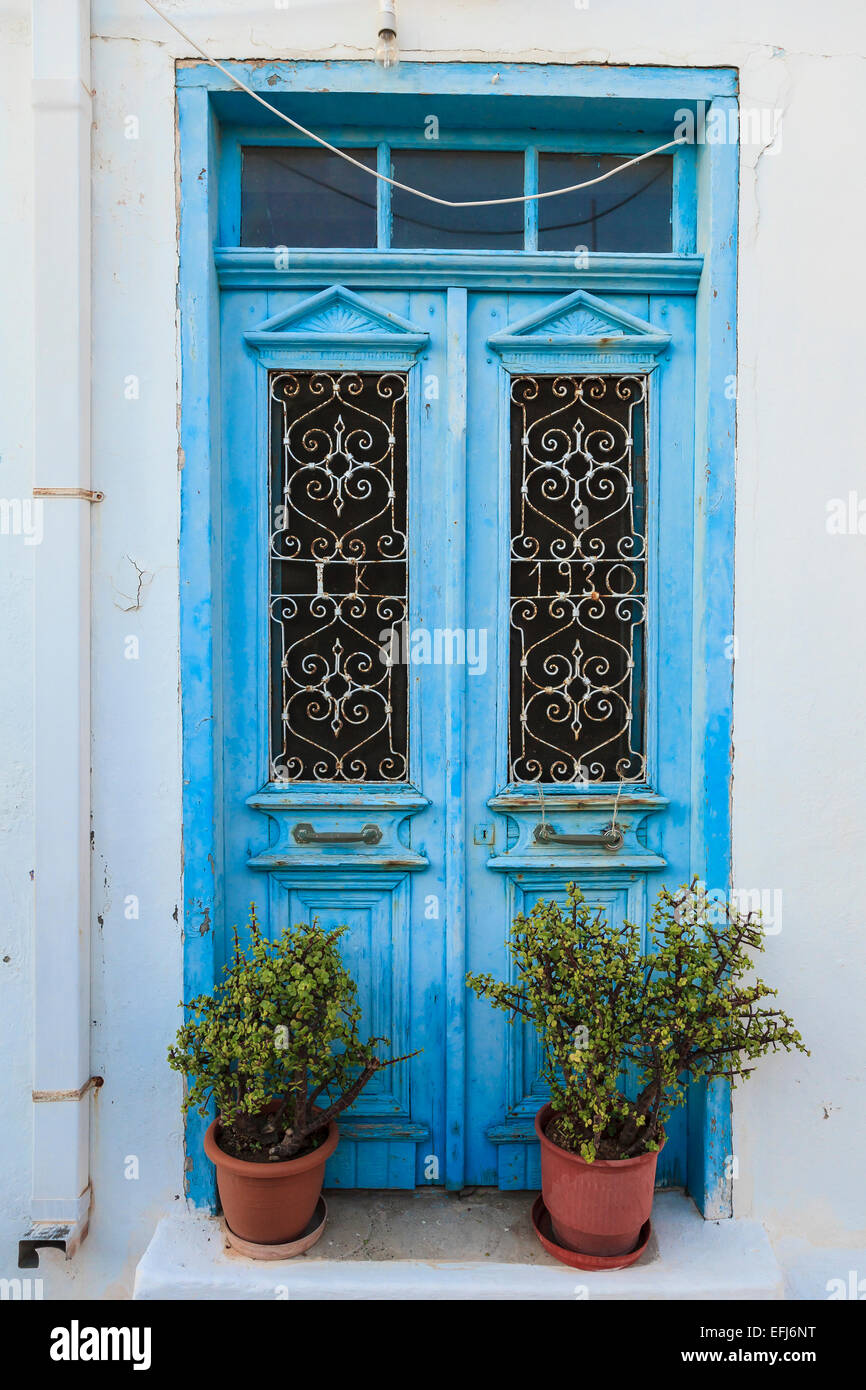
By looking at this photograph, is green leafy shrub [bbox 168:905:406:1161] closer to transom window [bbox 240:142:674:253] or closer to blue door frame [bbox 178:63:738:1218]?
blue door frame [bbox 178:63:738:1218]

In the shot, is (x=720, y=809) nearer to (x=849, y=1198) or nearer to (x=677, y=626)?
(x=677, y=626)

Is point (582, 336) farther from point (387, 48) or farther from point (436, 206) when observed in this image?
point (387, 48)

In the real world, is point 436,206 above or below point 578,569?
above

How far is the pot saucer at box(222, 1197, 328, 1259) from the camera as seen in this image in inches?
99.6

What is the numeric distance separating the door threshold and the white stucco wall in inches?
6.4

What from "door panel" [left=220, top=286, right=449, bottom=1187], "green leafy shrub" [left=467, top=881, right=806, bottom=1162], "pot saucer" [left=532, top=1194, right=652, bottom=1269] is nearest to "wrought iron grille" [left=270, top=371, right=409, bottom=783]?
"door panel" [left=220, top=286, right=449, bottom=1187]

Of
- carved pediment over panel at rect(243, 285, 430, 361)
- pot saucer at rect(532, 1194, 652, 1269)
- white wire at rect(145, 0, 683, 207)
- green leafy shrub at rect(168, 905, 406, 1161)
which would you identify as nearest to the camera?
green leafy shrub at rect(168, 905, 406, 1161)

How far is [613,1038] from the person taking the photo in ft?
7.98

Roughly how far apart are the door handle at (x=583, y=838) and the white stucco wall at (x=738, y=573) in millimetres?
366

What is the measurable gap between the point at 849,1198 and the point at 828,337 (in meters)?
2.64

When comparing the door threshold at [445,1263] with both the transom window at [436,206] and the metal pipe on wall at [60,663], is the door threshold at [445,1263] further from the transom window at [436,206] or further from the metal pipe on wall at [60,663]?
the transom window at [436,206]

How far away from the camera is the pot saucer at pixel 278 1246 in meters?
2.53

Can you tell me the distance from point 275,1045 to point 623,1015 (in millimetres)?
945

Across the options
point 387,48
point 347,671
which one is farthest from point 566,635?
point 387,48
